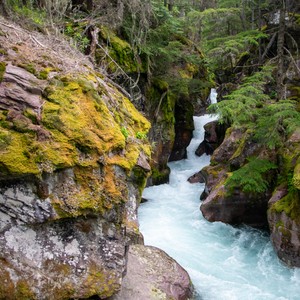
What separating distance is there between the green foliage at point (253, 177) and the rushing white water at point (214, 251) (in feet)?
5.91

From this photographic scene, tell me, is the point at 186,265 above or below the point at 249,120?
below

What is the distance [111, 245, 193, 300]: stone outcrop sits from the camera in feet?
20.6

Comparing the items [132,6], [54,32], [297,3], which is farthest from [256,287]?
[297,3]

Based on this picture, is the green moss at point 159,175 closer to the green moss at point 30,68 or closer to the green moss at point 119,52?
the green moss at point 119,52

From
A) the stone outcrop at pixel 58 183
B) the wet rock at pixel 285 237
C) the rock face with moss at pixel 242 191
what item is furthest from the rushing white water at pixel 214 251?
the stone outcrop at pixel 58 183

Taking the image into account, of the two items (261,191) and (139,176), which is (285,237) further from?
(139,176)

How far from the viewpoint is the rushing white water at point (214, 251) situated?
8344 millimetres

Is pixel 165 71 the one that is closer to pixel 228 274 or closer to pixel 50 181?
pixel 228 274

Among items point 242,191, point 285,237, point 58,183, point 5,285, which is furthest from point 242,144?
point 5,285

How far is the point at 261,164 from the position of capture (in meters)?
10.9

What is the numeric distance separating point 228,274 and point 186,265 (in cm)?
120

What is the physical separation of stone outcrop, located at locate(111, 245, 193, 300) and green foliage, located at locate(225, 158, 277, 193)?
4.07 meters

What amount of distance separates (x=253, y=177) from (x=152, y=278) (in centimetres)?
525

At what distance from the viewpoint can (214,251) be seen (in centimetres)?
1049
